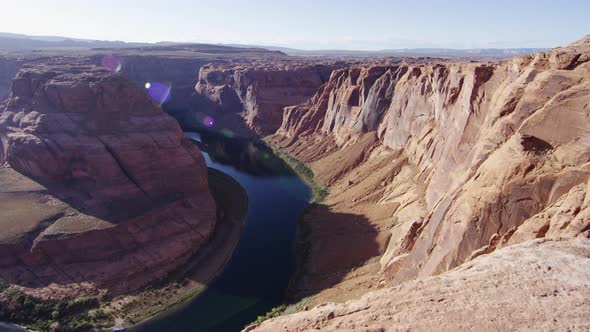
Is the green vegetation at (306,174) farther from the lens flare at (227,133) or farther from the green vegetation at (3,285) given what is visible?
the green vegetation at (3,285)

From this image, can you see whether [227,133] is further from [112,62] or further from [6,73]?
[112,62]

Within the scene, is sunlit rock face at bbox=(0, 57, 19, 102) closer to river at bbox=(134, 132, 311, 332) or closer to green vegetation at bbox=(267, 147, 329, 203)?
river at bbox=(134, 132, 311, 332)

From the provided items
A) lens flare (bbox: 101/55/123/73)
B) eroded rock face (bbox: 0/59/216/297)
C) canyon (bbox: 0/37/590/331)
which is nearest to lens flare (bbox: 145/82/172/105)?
lens flare (bbox: 101/55/123/73)

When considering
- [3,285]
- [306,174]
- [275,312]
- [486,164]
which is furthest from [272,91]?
[486,164]

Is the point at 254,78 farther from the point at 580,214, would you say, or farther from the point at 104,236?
the point at 580,214

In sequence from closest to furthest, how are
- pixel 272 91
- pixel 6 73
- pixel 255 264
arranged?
1. pixel 255 264
2. pixel 6 73
3. pixel 272 91

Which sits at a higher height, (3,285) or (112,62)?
(112,62)

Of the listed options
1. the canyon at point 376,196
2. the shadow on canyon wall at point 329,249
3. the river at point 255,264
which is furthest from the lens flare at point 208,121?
the shadow on canyon wall at point 329,249
